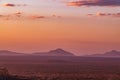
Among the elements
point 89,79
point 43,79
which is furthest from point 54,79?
point 89,79

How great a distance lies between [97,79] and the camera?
60.0 metres

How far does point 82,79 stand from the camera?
59312mm

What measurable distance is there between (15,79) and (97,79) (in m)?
10.9

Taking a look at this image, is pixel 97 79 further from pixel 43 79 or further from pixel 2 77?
pixel 2 77

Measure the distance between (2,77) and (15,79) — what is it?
157cm

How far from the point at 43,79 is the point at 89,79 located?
255 inches

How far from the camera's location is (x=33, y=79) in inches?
2233

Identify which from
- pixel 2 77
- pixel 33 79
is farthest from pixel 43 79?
pixel 2 77

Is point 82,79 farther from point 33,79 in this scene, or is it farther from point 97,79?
point 33,79

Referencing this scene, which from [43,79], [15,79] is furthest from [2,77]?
[43,79]

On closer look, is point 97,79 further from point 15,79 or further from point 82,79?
point 15,79

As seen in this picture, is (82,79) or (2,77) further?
(82,79)

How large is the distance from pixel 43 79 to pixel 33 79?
3.96 ft

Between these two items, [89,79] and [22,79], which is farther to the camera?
[89,79]
